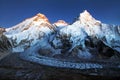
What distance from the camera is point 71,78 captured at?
277ft

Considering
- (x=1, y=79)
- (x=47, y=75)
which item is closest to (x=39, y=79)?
(x=47, y=75)

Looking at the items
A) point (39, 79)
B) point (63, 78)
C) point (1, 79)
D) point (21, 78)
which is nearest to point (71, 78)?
point (63, 78)

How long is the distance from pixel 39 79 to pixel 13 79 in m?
9.08

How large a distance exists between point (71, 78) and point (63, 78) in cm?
277

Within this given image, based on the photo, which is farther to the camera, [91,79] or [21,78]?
[21,78]

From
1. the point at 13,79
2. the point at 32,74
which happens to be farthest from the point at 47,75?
the point at 13,79

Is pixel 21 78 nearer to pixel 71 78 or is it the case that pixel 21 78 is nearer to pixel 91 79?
pixel 71 78

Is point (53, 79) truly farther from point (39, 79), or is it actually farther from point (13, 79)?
point (13, 79)

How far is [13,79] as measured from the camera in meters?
88.4

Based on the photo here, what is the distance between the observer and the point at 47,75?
301ft

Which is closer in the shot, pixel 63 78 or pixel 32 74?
pixel 63 78

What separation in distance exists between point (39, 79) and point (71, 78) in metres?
10.6

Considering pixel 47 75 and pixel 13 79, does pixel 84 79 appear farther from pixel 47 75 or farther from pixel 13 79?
pixel 13 79

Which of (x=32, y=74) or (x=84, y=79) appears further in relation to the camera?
(x=32, y=74)
